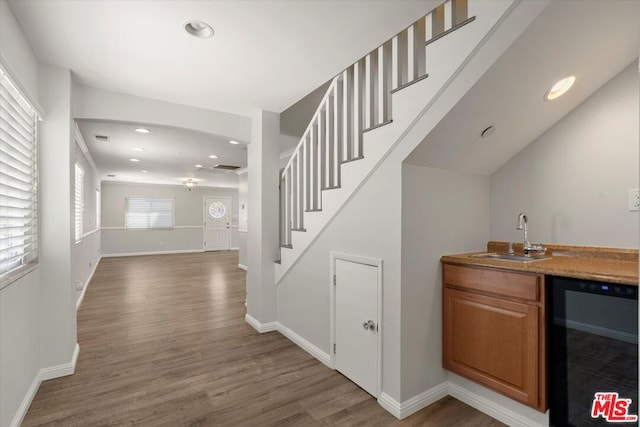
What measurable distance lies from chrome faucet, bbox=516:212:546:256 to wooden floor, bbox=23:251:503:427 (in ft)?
3.67

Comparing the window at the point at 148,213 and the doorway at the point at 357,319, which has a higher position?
the window at the point at 148,213

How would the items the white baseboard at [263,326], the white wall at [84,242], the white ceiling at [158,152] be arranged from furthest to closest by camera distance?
the white ceiling at [158,152]
the white wall at [84,242]
the white baseboard at [263,326]

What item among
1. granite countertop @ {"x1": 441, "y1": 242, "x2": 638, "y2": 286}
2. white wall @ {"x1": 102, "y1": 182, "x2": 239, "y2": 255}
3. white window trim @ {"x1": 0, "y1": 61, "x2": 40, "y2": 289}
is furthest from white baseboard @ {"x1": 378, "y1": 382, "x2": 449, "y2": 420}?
white wall @ {"x1": 102, "y1": 182, "x2": 239, "y2": 255}

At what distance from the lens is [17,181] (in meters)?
1.97

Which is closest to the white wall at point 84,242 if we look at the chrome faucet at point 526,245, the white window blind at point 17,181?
the white window blind at point 17,181

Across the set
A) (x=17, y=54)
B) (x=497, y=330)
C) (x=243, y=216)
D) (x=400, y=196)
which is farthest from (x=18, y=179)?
(x=243, y=216)

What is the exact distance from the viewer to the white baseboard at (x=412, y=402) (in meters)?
1.92

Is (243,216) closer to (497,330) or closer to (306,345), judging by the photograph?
(306,345)

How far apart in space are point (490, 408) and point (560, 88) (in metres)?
1.99

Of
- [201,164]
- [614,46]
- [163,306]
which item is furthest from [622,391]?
[201,164]

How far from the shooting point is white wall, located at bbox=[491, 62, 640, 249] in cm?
185

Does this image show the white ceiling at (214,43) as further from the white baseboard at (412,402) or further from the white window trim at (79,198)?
the white window trim at (79,198)

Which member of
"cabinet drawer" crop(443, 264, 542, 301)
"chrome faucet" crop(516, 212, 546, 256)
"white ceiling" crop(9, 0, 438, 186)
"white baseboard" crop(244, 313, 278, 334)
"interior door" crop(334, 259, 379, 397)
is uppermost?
"white ceiling" crop(9, 0, 438, 186)

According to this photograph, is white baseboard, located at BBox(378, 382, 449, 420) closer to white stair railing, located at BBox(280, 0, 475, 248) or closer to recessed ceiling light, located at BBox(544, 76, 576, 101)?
white stair railing, located at BBox(280, 0, 475, 248)
